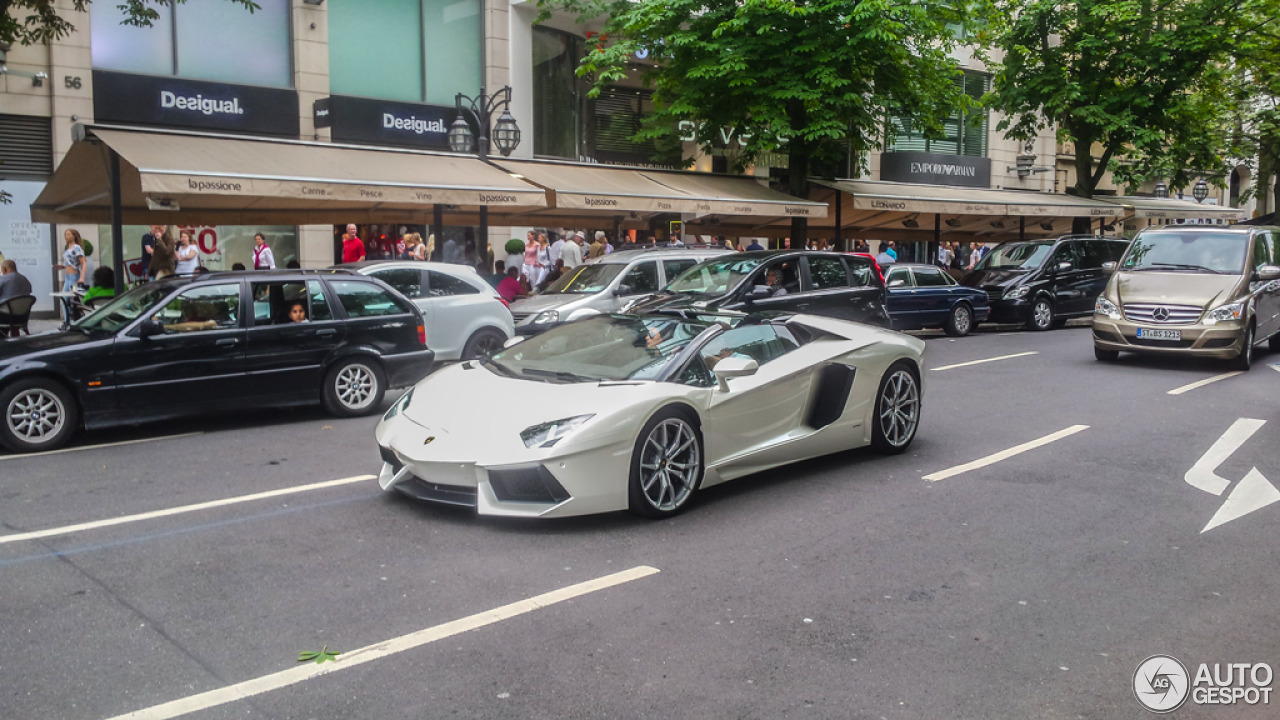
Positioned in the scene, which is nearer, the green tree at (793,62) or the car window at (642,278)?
the car window at (642,278)

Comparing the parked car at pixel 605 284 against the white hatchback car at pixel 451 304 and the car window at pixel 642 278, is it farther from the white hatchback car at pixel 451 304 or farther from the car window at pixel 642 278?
the white hatchback car at pixel 451 304

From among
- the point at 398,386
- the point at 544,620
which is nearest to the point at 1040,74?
the point at 398,386

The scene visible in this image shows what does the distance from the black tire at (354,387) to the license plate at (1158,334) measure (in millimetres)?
9477

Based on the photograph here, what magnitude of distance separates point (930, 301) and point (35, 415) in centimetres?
1467

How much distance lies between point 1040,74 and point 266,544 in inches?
1072

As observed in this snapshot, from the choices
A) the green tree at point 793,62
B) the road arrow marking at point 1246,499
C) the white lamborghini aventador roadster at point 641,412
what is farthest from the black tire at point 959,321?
the road arrow marking at point 1246,499

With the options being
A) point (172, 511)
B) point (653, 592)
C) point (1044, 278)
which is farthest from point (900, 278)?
point (653, 592)

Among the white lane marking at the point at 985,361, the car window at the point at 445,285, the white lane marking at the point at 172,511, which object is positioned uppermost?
the car window at the point at 445,285

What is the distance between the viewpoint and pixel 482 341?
13828mm

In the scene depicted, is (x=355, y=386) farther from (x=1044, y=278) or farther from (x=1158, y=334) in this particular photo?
(x=1044, y=278)

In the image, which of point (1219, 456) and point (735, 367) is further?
point (1219, 456)

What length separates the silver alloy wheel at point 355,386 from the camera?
10.2 m

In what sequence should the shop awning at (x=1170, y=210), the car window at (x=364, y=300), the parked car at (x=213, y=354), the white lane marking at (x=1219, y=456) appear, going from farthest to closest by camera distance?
the shop awning at (x=1170, y=210) → the car window at (x=364, y=300) → the parked car at (x=213, y=354) → the white lane marking at (x=1219, y=456)

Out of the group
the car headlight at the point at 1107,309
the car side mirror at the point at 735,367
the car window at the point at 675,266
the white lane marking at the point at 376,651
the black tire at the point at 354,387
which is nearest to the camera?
the white lane marking at the point at 376,651
